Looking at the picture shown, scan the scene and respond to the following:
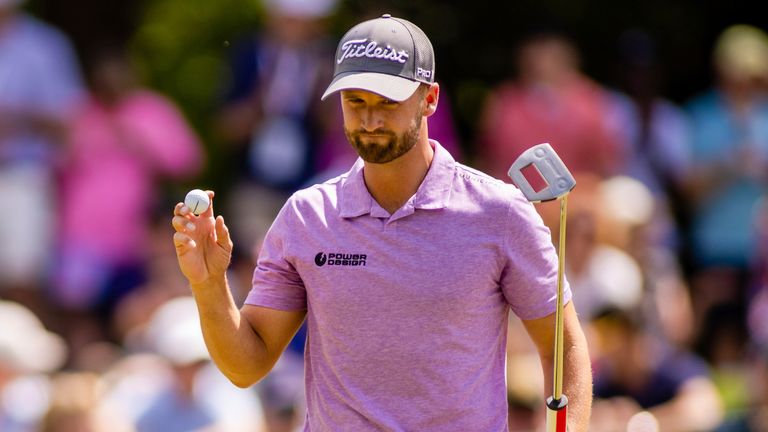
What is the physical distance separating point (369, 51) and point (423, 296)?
765 millimetres

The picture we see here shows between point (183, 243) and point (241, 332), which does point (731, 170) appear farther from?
point (183, 243)

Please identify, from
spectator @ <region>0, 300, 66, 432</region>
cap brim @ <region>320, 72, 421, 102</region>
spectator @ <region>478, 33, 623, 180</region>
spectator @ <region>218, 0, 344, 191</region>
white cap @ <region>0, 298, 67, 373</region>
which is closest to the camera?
cap brim @ <region>320, 72, 421, 102</region>

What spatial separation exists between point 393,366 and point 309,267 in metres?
0.41

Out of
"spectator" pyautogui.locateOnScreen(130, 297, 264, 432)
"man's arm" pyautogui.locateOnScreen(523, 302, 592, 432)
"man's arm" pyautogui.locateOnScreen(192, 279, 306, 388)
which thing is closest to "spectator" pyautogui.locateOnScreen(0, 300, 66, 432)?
"spectator" pyautogui.locateOnScreen(130, 297, 264, 432)

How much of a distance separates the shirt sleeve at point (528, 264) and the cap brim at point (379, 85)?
19.0 inches

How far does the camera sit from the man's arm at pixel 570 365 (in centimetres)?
506

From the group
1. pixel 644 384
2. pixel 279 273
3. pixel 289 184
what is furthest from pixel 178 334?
pixel 279 273

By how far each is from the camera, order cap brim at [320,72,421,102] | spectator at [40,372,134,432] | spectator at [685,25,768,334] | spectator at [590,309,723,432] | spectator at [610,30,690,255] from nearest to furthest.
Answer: cap brim at [320,72,421,102] → spectator at [40,372,134,432] → spectator at [590,309,723,432] → spectator at [685,25,768,334] → spectator at [610,30,690,255]

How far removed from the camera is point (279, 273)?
16.8 feet

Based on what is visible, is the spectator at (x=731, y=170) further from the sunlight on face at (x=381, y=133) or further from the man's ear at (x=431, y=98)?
the sunlight on face at (x=381, y=133)

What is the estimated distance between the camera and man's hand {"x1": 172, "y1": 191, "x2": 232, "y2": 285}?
4910 millimetres

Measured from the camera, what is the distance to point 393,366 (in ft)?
16.1

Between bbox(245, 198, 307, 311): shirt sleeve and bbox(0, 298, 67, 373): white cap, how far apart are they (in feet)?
15.9

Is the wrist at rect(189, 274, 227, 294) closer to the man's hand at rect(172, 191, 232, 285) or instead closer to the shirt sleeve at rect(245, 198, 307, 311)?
the man's hand at rect(172, 191, 232, 285)
